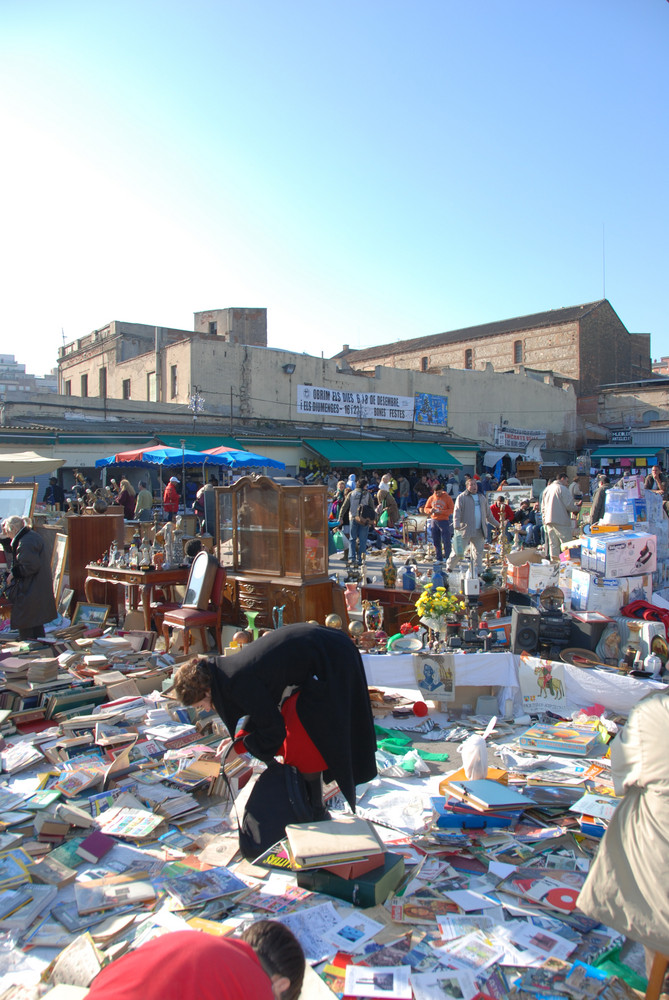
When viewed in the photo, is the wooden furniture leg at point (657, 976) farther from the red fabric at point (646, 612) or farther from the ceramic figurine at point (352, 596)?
the ceramic figurine at point (352, 596)

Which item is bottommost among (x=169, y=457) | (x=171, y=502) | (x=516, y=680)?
(x=516, y=680)

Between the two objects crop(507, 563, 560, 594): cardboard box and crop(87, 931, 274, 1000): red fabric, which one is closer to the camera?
crop(87, 931, 274, 1000): red fabric

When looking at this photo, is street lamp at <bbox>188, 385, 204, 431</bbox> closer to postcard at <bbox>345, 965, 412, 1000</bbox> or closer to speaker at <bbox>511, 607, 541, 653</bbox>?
speaker at <bbox>511, 607, 541, 653</bbox>

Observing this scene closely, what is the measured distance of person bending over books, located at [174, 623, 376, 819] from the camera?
132 inches

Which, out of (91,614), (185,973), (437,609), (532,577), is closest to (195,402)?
(91,614)

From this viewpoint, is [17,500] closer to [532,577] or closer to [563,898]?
[532,577]

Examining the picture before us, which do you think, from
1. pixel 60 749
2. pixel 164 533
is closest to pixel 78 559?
pixel 164 533

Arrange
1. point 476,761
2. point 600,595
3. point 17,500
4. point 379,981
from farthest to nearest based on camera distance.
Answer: point 17,500, point 600,595, point 476,761, point 379,981

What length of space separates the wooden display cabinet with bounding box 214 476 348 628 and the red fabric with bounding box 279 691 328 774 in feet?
11.6

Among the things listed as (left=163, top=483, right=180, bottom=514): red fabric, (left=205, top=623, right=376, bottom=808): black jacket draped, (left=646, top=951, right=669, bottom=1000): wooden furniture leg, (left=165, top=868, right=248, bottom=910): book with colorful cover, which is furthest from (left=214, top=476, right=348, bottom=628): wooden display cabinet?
(left=163, top=483, right=180, bottom=514): red fabric

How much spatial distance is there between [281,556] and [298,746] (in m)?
3.93

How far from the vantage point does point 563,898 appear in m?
3.23

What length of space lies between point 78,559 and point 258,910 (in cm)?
722

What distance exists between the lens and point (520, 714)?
19.1ft
